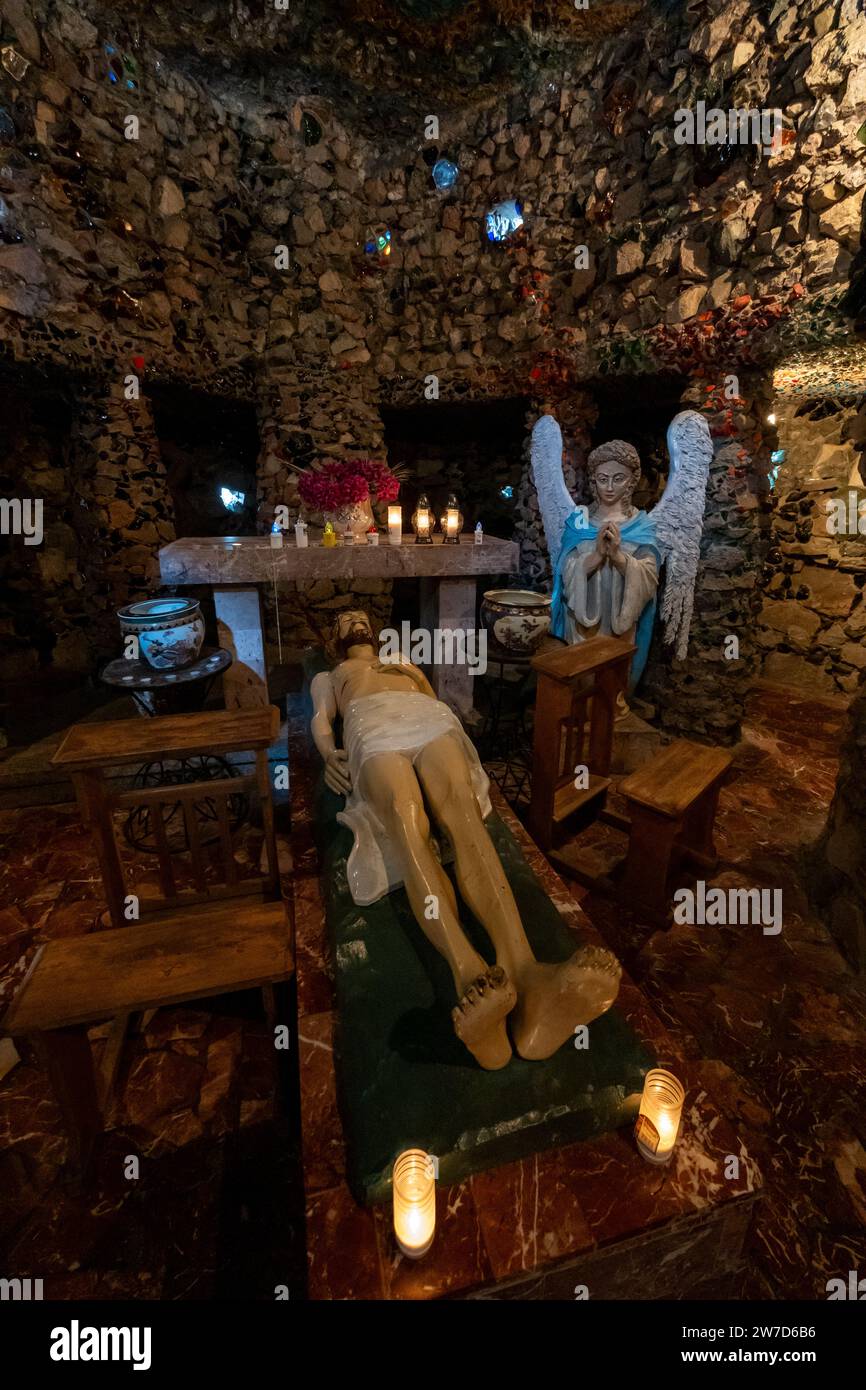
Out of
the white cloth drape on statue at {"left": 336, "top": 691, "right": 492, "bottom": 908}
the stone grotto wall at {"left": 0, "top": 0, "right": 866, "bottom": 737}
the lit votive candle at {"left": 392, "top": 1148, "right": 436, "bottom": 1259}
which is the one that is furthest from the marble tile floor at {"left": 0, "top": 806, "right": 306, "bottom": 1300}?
the stone grotto wall at {"left": 0, "top": 0, "right": 866, "bottom": 737}

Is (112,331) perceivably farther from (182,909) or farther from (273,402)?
(182,909)

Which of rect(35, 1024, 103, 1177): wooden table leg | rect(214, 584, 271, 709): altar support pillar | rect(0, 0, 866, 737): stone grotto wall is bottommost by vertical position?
rect(35, 1024, 103, 1177): wooden table leg

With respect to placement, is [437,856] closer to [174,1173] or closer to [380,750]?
[380,750]

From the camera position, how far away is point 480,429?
7.98m

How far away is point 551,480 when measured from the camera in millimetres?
5719

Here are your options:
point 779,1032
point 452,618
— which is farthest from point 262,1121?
point 452,618

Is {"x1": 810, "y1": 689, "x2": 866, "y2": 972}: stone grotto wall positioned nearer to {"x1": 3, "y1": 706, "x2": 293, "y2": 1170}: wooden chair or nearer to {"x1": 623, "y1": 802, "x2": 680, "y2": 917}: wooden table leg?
{"x1": 623, "y1": 802, "x2": 680, "y2": 917}: wooden table leg

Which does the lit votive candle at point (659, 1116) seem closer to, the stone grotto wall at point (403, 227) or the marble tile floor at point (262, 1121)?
the marble tile floor at point (262, 1121)

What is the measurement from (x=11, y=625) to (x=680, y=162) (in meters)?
8.32

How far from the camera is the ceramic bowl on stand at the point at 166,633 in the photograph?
396cm

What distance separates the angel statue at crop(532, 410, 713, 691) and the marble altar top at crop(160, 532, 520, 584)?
3.26ft

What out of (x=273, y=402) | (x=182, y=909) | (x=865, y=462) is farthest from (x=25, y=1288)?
(x=865, y=462)

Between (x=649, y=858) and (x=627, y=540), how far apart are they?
10.0 feet

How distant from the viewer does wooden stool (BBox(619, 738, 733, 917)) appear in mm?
3361
